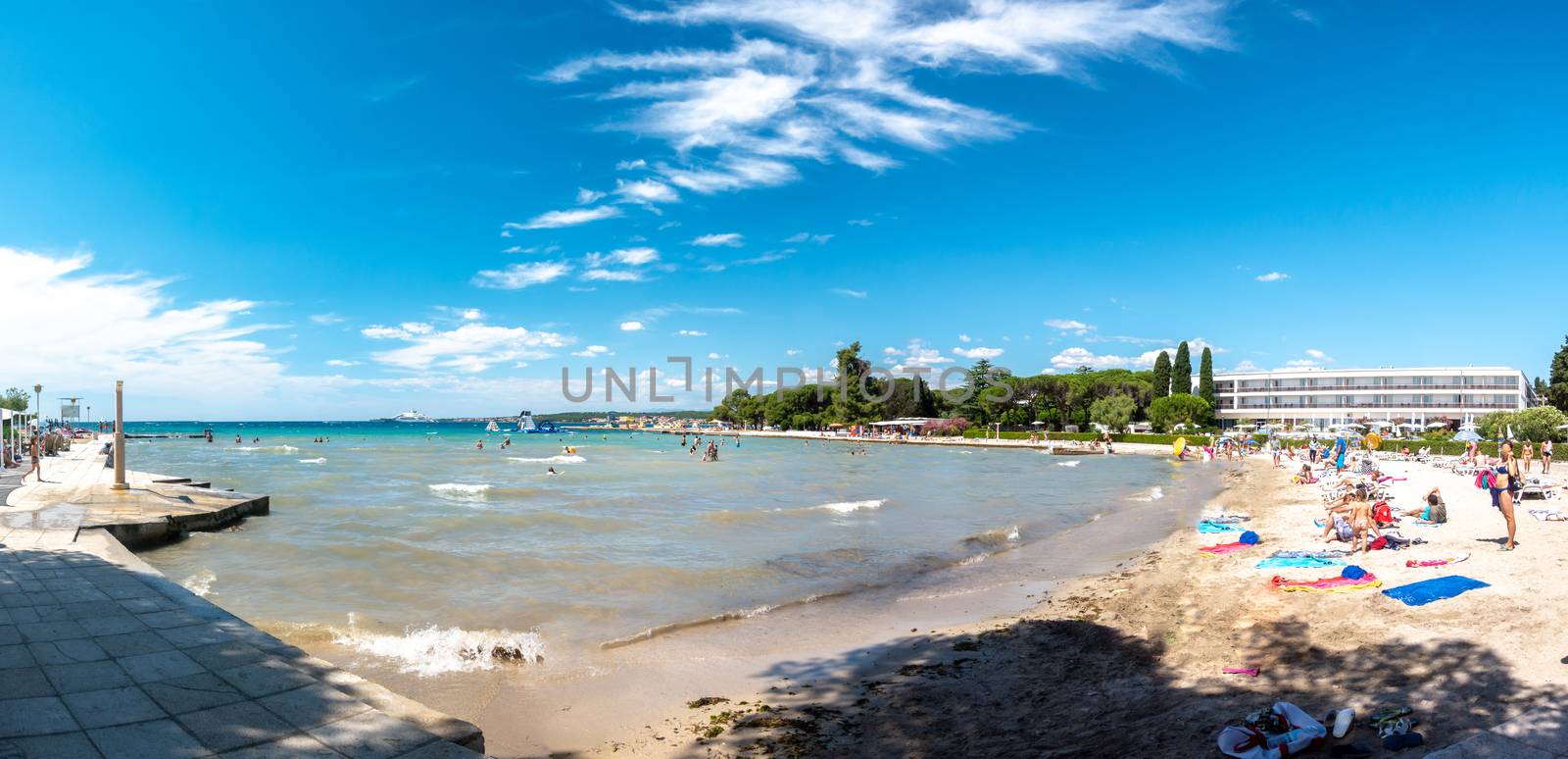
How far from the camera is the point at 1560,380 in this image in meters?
63.9

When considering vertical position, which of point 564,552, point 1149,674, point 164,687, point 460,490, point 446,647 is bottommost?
point 460,490

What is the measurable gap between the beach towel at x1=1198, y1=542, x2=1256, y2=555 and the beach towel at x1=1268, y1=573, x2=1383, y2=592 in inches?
140

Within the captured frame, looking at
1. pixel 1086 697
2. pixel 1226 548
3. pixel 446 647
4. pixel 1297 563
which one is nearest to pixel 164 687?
pixel 446 647

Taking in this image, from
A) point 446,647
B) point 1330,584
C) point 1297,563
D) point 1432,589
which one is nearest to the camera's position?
point 1432,589

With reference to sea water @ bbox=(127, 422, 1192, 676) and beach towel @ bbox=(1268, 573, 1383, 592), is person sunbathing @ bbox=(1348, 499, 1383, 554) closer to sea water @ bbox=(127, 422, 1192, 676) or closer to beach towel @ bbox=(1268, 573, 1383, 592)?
beach towel @ bbox=(1268, 573, 1383, 592)

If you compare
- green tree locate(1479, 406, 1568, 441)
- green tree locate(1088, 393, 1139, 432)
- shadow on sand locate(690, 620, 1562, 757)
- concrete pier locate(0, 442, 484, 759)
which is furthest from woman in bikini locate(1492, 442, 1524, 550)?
green tree locate(1088, 393, 1139, 432)

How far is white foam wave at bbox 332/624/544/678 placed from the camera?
756 cm

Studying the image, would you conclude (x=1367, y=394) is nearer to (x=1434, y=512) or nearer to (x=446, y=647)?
(x=1434, y=512)

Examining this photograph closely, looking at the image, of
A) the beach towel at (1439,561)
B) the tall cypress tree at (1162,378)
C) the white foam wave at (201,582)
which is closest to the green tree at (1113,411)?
the tall cypress tree at (1162,378)

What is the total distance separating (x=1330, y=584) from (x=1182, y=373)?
88.5m

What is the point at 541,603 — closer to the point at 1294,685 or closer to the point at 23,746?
the point at 23,746

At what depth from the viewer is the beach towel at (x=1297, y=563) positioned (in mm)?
9672

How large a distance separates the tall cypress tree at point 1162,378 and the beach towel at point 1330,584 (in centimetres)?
8834

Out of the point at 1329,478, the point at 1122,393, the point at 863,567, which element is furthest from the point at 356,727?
the point at 1122,393
